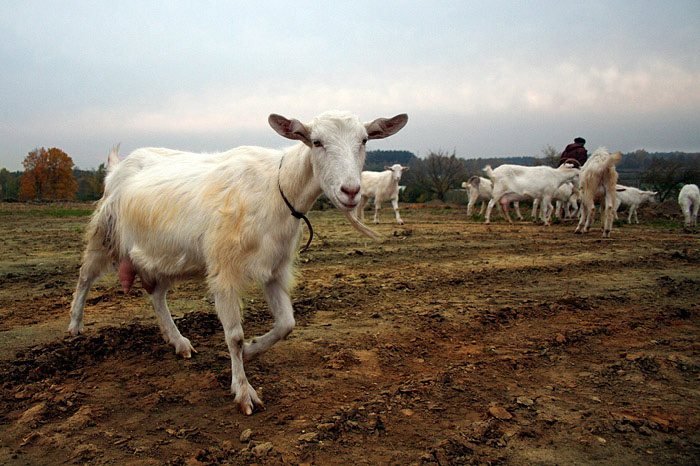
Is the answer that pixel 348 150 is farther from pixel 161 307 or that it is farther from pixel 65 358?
pixel 65 358

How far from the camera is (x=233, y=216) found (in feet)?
11.1

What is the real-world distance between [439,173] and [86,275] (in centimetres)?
4548

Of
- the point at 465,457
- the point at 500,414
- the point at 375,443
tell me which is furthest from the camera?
the point at 500,414

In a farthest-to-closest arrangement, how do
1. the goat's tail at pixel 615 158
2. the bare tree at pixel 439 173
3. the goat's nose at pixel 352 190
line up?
the bare tree at pixel 439 173 < the goat's tail at pixel 615 158 < the goat's nose at pixel 352 190

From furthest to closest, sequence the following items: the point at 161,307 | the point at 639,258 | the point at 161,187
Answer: the point at 639,258 < the point at 161,307 < the point at 161,187

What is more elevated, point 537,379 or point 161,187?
point 161,187

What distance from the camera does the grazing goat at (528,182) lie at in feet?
54.7

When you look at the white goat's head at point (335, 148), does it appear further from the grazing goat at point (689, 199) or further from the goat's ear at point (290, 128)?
the grazing goat at point (689, 199)

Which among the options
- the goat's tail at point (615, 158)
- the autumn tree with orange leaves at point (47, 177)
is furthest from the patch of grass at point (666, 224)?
the autumn tree with orange leaves at point (47, 177)

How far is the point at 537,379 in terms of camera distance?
11.5 feet

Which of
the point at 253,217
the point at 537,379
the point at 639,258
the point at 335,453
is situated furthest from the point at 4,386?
the point at 639,258

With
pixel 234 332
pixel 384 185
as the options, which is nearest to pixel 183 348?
pixel 234 332

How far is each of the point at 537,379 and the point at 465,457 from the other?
1.30 m

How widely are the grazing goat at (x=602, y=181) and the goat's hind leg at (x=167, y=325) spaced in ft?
36.8
